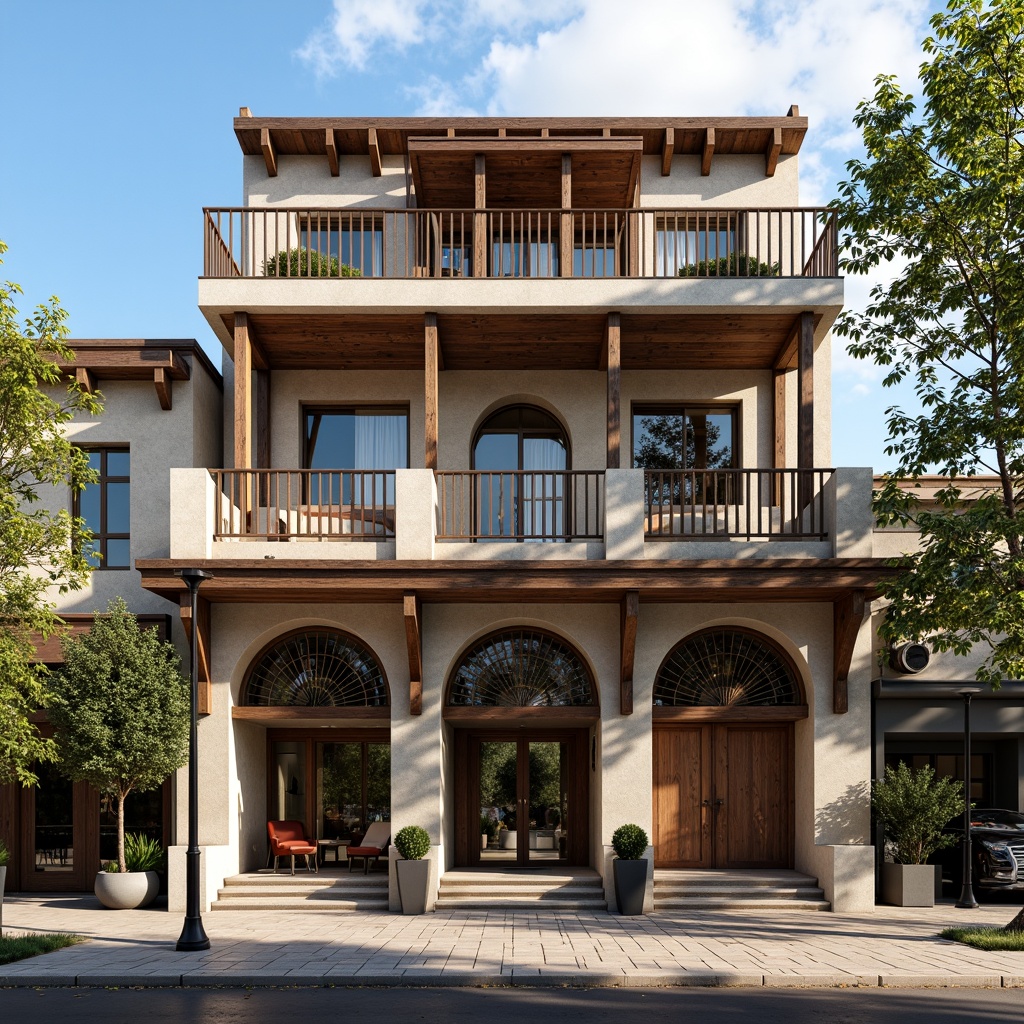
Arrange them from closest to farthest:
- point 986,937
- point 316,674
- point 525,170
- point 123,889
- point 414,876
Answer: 1. point 986,937
2. point 414,876
3. point 123,889
4. point 316,674
5. point 525,170

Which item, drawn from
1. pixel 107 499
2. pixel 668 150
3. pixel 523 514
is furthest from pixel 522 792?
pixel 668 150

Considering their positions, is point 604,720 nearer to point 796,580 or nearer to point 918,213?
point 796,580

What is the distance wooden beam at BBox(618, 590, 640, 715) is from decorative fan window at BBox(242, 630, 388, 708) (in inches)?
141

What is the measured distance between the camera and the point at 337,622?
15.6 meters

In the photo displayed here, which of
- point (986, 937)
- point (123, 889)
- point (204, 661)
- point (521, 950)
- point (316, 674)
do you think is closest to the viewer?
point (521, 950)

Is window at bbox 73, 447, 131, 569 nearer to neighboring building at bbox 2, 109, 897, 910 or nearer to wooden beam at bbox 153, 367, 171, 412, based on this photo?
neighboring building at bbox 2, 109, 897, 910

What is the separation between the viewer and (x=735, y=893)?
14.8 m

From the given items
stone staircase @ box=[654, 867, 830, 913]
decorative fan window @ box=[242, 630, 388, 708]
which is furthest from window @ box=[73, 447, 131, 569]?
stone staircase @ box=[654, 867, 830, 913]

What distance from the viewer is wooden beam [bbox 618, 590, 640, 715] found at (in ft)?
48.4

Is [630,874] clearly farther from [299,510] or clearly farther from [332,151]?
[332,151]

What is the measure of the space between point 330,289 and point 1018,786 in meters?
13.3

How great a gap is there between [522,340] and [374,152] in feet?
14.9

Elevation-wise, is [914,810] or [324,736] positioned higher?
[324,736]

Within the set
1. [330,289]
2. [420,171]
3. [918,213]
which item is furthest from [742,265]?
[330,289]
